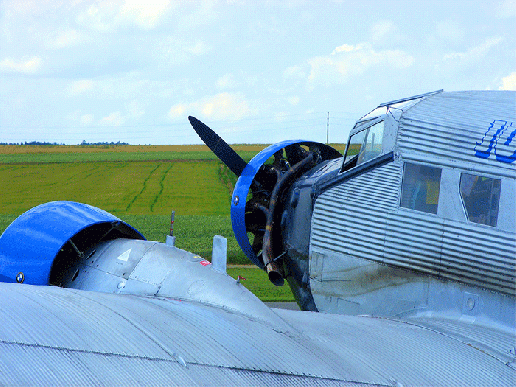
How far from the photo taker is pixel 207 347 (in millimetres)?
3564

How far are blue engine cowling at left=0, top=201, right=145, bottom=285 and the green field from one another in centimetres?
1276

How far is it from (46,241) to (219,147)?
3472mm

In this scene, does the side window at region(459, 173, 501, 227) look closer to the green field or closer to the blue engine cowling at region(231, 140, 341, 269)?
the blue engine cowling at region(231, 140, 341, 269)

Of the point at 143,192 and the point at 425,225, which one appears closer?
the point at 425,225

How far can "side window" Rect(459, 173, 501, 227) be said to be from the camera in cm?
557

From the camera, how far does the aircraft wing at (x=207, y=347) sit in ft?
9.48

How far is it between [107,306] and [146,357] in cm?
81

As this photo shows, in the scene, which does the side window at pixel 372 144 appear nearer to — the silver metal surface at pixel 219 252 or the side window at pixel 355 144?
the side window at pixel 355 144

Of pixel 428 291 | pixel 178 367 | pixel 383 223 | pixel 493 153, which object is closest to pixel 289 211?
pixel 383 223

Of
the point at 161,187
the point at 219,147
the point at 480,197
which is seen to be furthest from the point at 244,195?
the point at 161,187

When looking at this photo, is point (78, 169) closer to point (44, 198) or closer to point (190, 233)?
point (44, 198)

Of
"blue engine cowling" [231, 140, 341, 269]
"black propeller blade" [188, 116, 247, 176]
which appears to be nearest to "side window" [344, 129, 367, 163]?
"blue engine cowling" [231, 140, 341, 269]

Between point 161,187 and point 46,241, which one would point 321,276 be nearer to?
point 46,241

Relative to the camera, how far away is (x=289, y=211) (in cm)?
840
